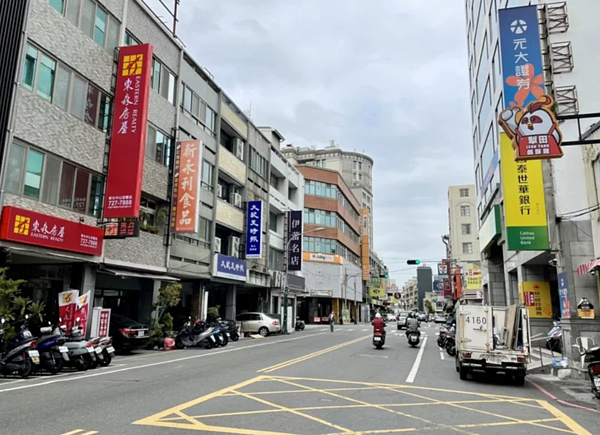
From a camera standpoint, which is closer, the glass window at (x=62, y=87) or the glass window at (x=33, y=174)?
the glass window at (x=33, y=174)

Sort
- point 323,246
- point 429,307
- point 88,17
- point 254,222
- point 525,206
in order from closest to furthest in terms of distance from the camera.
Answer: point 88,17, point 525,206, point 254,222, point 323,246, point 429,307

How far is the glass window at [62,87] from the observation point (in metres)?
15.8

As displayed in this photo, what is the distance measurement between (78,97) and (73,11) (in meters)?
3.08

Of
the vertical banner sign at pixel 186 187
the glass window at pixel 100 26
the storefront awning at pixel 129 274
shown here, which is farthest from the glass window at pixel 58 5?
the storefront awning at pixel 129 274

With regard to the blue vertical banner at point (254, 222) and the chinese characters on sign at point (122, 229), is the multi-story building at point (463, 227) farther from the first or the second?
the chinese characters on sign at point (122, 229)

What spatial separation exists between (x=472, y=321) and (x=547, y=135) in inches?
217

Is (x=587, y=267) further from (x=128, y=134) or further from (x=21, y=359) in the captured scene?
(x=128, y=134)

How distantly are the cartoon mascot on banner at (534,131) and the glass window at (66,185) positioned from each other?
46.9ft

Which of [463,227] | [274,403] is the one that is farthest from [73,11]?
[463,227]

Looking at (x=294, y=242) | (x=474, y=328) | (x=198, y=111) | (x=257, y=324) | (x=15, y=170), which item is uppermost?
(x=198, y=111)

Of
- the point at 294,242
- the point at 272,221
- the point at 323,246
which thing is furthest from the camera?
the point at 323,246

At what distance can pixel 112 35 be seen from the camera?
1892 cm

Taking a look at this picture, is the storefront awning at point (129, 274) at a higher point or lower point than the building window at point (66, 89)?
lower

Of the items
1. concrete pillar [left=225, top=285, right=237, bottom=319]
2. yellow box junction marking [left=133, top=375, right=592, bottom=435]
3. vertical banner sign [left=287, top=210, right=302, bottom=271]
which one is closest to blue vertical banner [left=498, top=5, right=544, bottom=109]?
yellow box junction marking [left=133, top=375, right=592, bottom=435]
